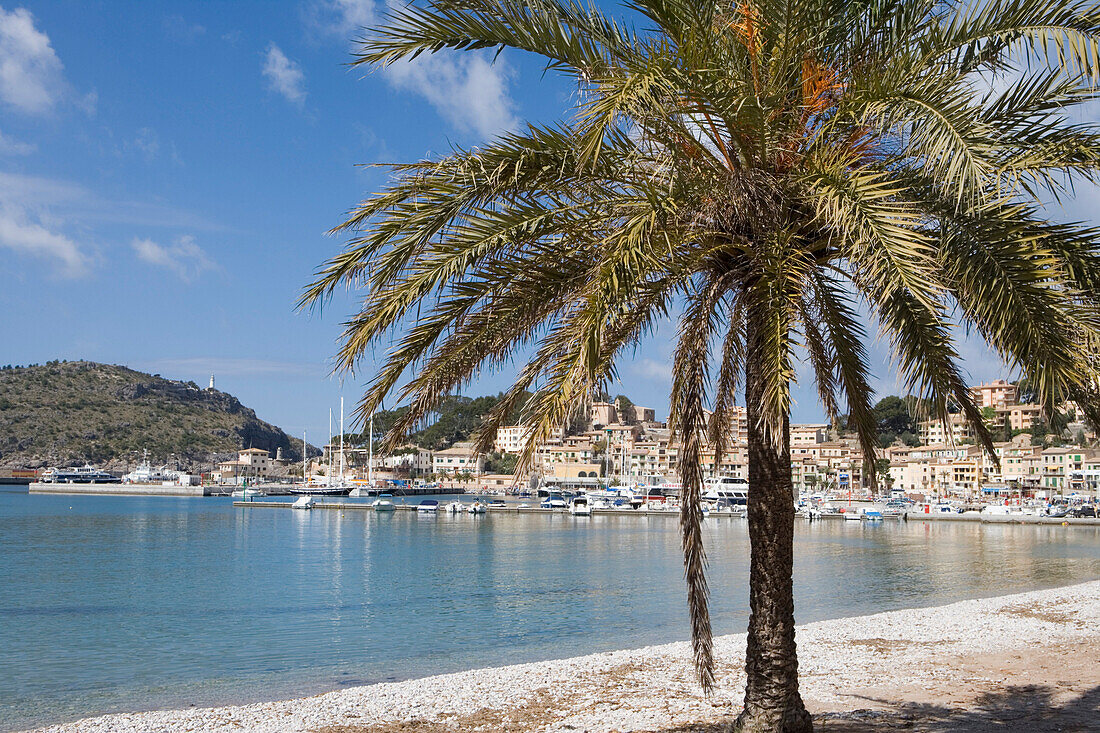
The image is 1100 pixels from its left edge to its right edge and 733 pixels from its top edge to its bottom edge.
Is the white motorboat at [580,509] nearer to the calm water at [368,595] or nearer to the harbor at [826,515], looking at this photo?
the harbor at [826,515]

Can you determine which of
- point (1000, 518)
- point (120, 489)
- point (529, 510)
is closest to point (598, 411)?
point (1000, 518)

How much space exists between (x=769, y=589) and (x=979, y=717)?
484 centimetres

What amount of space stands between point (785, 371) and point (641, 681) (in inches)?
374

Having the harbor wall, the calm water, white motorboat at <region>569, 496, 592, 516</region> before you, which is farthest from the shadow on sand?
the harbor wall

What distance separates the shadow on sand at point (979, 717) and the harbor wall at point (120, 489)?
143 m

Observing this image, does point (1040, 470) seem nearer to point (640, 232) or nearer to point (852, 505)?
point (852, 505)

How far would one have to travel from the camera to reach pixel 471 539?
55.3 meters

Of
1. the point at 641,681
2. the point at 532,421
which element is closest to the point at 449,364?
the point at 532,421

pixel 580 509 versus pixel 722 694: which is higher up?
pixel 722 694

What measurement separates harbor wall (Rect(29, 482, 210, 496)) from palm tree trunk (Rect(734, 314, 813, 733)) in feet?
478

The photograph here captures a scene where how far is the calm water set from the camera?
18.5m

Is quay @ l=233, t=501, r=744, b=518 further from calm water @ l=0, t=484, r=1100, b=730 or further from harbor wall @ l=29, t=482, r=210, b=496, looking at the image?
harbor wall @ l=29, t=482, r=210, b=496

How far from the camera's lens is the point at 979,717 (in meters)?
9.93

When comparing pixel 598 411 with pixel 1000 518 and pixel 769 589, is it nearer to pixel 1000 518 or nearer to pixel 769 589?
pixel 769 589
